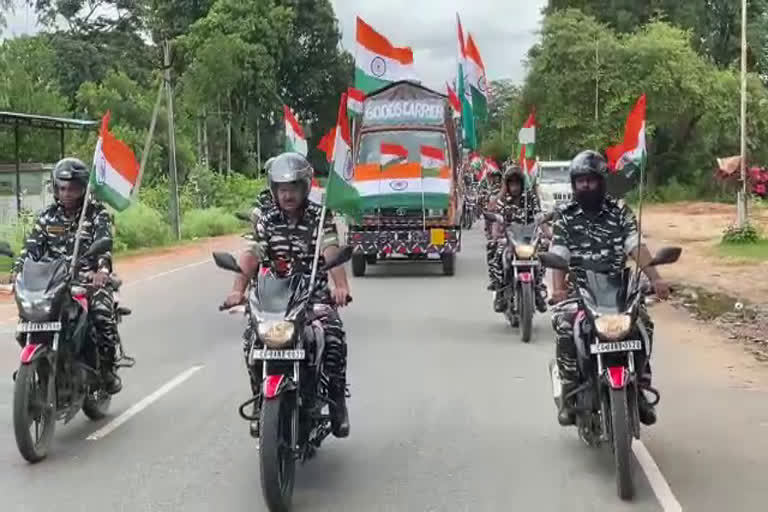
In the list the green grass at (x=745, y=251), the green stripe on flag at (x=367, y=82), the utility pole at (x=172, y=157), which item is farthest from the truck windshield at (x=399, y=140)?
the utility pole at (x=172, y=157)

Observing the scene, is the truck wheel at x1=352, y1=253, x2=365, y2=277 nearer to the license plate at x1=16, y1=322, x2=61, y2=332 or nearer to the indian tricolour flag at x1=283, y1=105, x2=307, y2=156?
the indian tricolour flag at x1=283, y1=105, x2=307, y2=156

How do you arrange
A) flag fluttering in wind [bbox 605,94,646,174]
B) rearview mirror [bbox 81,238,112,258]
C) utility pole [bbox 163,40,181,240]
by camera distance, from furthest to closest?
utility pole [bbox 163,40,181,240]
rearview mirror [bbox 81,238,112,258]
flag fluttering in wind [bbox 605,94,646,174]

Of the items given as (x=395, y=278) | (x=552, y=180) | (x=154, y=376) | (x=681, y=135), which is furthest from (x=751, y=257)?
(x=681, y=135)

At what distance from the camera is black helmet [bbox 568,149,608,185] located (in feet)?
20.4

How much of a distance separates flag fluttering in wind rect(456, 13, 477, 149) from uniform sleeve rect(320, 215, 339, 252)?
17.4 meters

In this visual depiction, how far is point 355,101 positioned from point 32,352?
38.5 feet

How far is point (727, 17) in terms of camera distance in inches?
2069

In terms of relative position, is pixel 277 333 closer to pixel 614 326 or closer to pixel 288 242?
pixel 288 242

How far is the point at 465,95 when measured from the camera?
79.0 feet

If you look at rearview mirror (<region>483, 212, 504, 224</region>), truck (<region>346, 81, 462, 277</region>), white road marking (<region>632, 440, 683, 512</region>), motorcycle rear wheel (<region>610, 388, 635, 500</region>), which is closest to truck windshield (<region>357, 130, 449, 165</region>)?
truck (<region>346, 81, 462, 277</region>)

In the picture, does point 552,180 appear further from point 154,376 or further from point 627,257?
point 627,257

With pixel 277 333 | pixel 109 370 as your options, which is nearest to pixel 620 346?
pixel 277 333

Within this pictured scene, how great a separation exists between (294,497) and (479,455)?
1.36m

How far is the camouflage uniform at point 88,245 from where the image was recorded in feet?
22.5
